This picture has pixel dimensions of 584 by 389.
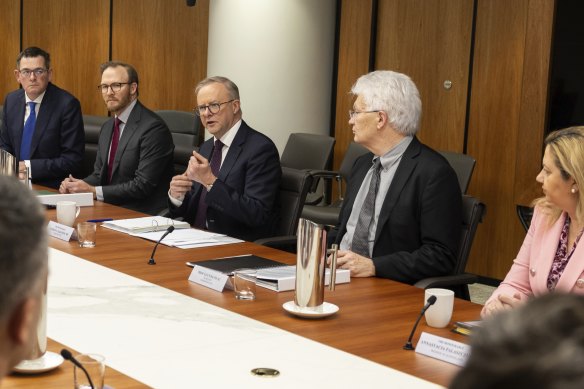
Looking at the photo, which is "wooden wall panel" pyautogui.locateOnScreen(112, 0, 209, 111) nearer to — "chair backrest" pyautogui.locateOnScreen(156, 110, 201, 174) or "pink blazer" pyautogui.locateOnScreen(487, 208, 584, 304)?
"chair backrest" pyautogui.locateOnScreen(156, 110, 201, 174)

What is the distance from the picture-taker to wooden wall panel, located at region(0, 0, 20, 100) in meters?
9.32

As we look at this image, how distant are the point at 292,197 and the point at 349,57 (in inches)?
124

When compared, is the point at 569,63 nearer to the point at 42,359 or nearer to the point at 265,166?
the point at 265,166

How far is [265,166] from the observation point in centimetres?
420

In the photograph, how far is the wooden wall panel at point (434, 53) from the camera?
6.45 metres

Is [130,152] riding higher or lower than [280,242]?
higher

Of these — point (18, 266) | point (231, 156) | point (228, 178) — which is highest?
point (18, 266)

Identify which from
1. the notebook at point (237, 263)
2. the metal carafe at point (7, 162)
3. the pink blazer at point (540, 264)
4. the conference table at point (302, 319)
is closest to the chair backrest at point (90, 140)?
the conference table at point (302, 319)

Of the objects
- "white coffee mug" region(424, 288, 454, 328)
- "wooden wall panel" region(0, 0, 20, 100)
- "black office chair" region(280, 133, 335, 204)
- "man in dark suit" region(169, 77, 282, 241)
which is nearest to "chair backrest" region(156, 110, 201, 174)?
"black office chair" region(280, 133, 335, 204)

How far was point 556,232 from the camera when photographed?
288 cm

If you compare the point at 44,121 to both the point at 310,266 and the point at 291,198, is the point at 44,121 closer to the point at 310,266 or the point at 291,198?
the point at 291,198

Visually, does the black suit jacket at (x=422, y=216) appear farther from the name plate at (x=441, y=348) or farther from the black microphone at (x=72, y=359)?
the black microphone at (x=72, y=359)

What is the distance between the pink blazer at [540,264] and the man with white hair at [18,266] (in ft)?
7.28

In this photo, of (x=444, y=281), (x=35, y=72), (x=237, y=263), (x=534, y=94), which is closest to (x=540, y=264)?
(x=444, y=281)
